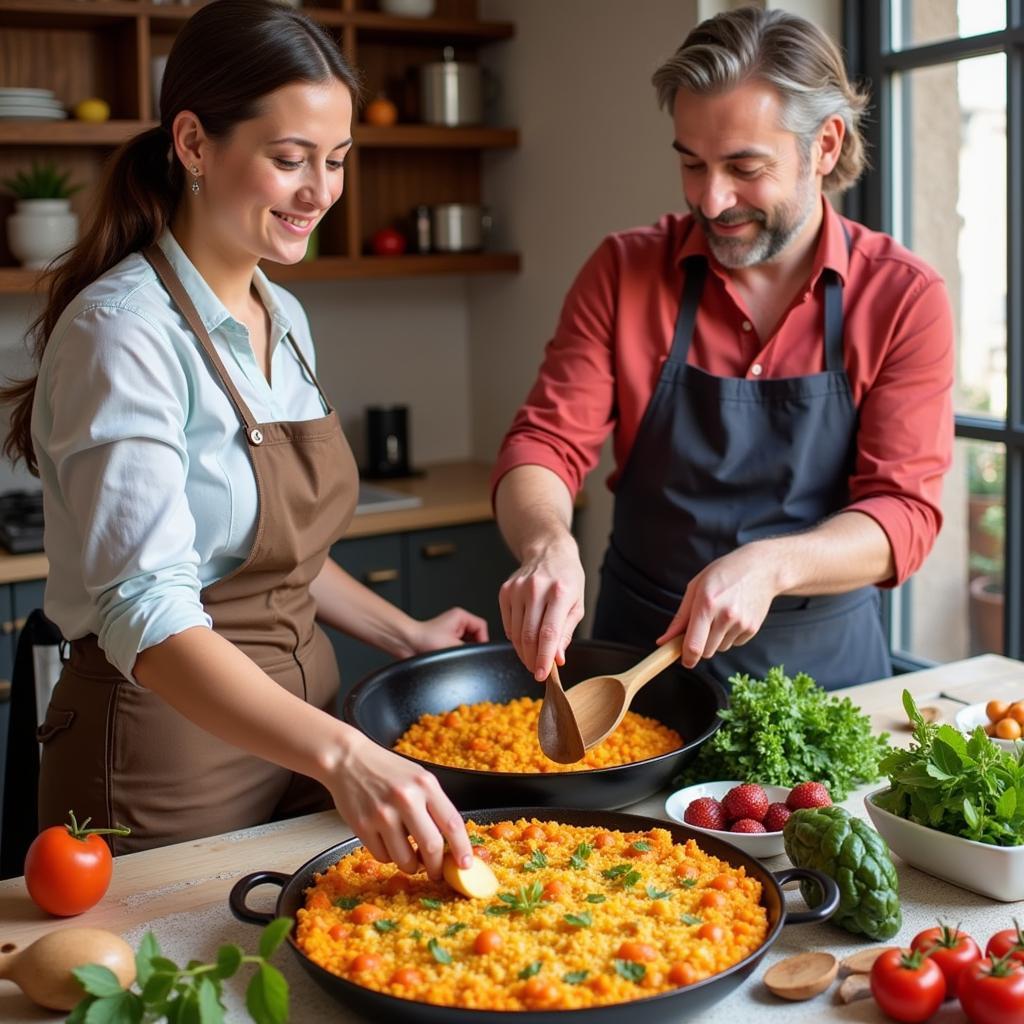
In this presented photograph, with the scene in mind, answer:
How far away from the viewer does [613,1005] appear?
3.66ft

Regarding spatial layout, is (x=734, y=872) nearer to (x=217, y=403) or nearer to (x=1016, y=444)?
(x=217, y=403)

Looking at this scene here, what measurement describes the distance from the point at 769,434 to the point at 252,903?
1.18 meters

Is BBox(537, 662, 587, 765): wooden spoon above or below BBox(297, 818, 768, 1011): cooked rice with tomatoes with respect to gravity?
above

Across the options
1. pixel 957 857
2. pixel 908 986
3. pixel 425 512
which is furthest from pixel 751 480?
pixel 425 512

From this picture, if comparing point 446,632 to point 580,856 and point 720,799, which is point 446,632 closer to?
point 720,799

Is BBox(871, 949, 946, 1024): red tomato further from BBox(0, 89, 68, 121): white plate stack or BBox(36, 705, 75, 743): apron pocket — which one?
BBox(0, 89, 68, 121): white plate stack

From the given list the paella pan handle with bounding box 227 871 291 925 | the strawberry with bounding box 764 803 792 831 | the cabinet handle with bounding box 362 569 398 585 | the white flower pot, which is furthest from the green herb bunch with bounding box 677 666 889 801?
the white flower pot

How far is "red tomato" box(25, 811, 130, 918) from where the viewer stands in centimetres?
139

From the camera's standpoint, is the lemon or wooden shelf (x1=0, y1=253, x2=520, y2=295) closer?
the lemon

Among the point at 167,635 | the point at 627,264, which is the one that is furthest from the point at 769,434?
the point at 167,635

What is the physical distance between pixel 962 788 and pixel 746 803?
24 cm

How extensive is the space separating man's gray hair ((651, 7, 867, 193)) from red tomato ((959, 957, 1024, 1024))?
4.51 ft

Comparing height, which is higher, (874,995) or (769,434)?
(769,434)

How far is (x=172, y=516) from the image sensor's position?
149 centimetres
